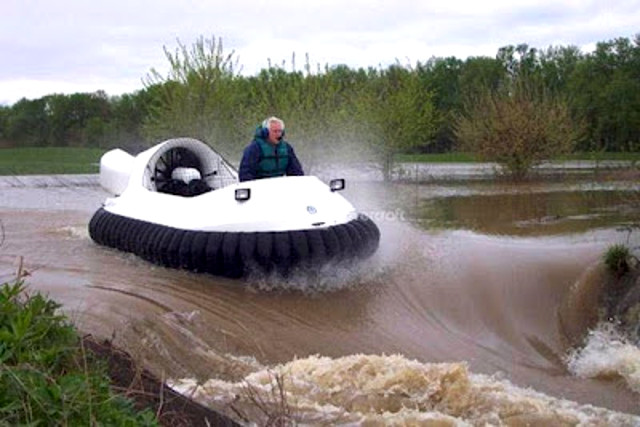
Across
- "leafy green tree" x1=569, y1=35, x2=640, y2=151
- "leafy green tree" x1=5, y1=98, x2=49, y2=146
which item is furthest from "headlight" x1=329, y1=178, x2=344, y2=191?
"leafy green tree" x1=5, y1=98, x2=49, y2=146

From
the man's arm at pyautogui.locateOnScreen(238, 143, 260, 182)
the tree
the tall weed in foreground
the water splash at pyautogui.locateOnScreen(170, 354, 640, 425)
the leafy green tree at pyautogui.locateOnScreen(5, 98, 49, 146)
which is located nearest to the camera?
the tall weed in foreground

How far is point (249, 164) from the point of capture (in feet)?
35.4

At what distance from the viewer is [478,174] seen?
91.7 ft

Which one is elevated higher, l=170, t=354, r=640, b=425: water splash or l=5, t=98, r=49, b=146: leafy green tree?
l=5, t=98, r=49, b=146: leafy green tree

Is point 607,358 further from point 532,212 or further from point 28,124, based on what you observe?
point 28,124

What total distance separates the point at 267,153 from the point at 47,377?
24.5 ft

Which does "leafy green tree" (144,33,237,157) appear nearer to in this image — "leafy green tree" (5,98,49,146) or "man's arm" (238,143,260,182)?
"man's arm" (238,143,260,182)

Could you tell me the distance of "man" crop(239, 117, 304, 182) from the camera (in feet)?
35.5

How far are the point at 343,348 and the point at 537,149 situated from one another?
17.4 m

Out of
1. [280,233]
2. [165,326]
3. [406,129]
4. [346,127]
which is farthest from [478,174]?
[165,326]

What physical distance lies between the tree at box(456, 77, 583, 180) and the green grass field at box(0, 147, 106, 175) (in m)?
18.7

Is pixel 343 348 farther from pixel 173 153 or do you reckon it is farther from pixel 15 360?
pixel 173 153

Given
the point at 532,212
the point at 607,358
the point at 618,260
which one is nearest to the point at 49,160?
the point at 532,212

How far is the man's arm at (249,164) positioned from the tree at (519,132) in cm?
1427
